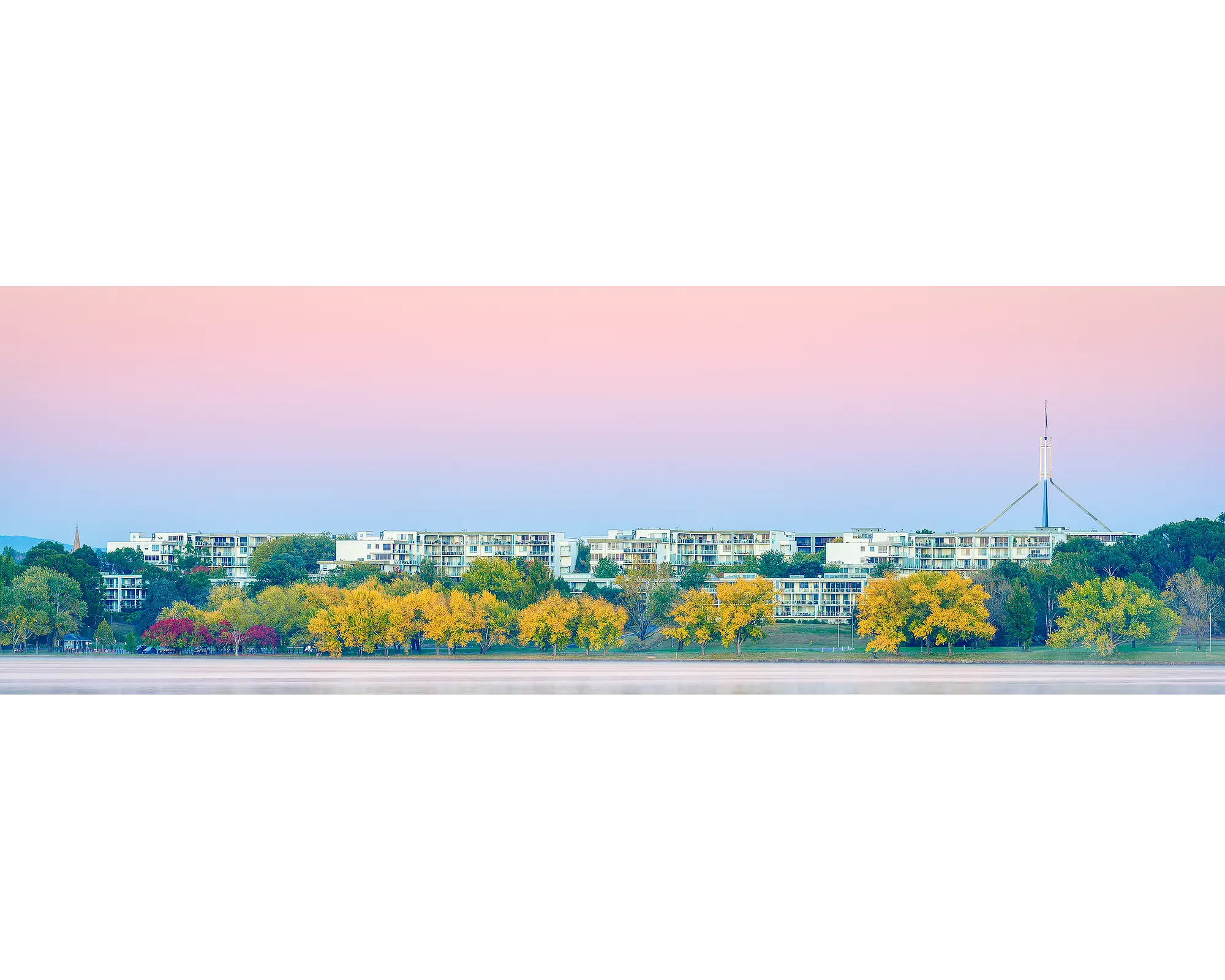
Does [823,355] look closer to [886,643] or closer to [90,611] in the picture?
[886,643]

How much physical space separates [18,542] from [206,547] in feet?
6.68

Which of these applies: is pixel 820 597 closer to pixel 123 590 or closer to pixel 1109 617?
pixel 1109 617

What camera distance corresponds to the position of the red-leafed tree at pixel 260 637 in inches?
532

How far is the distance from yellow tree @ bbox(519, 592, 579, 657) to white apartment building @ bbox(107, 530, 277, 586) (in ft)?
10.8

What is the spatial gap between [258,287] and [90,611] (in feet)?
15.6

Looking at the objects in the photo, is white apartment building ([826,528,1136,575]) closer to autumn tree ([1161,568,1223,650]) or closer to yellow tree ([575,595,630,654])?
autumn tree ([1161,568,1223,650])

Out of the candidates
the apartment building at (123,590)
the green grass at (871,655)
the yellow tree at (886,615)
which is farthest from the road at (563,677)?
the apartment building at (123,590)

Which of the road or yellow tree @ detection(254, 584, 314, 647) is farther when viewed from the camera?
yellow tree @ detection(254, 584, 314, 647)

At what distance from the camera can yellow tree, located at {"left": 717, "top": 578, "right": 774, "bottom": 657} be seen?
43.1 ft

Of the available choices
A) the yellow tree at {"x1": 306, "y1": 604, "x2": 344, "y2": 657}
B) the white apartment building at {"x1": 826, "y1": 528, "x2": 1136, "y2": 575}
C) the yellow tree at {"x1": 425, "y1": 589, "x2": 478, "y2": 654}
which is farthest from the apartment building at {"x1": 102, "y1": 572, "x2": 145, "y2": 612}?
the white apartment building at {"x1": 826, "y1": 528, "x2": 1136, "y2": 575}

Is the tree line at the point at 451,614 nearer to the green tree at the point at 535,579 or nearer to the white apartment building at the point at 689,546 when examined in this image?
the green tree at the point at 535,579

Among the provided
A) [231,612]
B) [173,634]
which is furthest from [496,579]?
[173,634]

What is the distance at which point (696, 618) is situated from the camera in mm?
13297

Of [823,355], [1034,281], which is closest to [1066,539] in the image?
[823,355]
